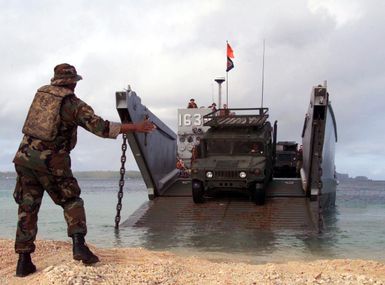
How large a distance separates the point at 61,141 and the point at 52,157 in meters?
0.15

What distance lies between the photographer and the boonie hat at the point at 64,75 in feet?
13.4

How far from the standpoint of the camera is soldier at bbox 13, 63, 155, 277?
12.8ft

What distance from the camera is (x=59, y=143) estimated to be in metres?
3.97

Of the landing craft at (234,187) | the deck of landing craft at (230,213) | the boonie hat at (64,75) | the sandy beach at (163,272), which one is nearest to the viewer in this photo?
→ the sandy beach at (163,272)

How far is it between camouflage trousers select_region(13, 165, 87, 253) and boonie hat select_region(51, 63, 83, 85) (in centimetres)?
78

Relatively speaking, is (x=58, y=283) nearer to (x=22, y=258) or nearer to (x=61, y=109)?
(x=22, y=258)

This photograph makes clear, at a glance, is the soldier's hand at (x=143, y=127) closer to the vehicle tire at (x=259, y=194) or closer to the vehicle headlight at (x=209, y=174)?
the vehicle headlight at (x=209, y=174)

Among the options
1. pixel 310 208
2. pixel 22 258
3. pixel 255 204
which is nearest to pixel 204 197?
pixel 255 204

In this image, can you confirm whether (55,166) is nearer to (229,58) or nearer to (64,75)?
(64,75)

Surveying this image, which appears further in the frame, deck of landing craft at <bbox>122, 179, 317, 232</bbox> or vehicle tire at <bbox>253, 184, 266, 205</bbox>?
vehicle tire at <bbox>253, 184, 266, 205</bbox>

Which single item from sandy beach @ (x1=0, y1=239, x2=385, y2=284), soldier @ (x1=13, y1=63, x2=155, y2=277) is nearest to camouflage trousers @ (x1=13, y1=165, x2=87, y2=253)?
soldier @ (x1=13, y1=63, x2=155, y2=277)

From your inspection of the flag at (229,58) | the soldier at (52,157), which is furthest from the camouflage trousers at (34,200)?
the flag at (229,58)

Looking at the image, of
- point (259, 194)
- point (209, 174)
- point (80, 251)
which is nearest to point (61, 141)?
point (80, 251)

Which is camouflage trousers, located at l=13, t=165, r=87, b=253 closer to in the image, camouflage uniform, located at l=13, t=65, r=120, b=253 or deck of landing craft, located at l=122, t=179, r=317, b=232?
camouflage uniform, located at l=13, t=65, r=120, b=253
